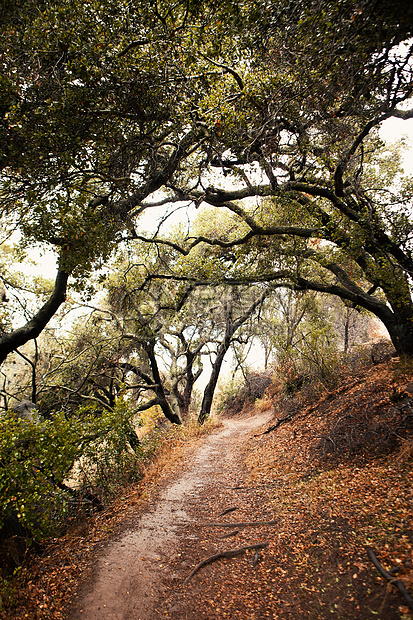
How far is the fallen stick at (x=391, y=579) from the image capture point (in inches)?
90.4

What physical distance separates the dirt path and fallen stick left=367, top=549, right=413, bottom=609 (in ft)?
5.18

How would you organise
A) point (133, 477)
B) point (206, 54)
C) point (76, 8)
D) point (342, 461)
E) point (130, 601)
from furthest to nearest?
point (133, 477), point (342, 461), point (206, 54), point (76, 8), point (130, 601)

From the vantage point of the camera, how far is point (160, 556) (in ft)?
12.9

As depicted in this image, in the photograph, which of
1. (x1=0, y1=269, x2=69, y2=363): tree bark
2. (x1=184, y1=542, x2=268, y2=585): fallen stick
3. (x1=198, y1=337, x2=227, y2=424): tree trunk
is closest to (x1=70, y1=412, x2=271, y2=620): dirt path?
(x1=184, y1=542, x2=268, y2=585): fallen stick

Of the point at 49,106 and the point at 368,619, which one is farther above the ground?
the point at 49,106

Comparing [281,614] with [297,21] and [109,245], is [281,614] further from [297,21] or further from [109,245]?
[297,21]

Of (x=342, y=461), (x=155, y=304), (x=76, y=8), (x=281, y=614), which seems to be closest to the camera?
(x=281, y=614)

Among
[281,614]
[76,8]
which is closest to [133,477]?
[281,614]

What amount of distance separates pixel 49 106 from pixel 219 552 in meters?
5.61

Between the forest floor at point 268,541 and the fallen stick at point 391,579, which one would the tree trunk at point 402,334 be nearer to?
the forest floor at point 268,541

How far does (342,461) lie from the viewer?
5199 millimetres

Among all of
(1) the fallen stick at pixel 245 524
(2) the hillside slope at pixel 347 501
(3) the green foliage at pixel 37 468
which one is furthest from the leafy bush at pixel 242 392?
(3) the green foliage at pixel 37 468

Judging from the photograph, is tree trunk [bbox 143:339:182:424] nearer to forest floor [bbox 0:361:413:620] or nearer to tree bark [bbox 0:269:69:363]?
forest floor [bbox 0:361:413:620]

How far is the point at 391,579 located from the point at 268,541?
1689mm
